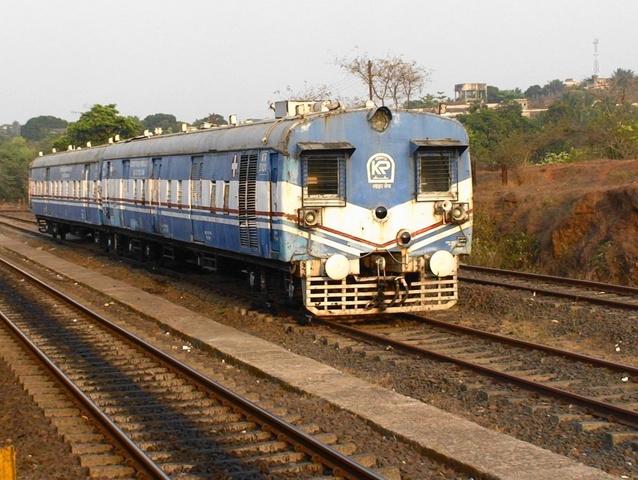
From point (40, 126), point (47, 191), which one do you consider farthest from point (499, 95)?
point (47, 191)

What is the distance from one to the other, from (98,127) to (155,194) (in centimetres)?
4317

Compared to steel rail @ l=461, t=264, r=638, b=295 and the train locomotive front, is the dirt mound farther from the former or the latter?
the train locomotive front

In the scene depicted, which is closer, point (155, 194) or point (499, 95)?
point (155, 194)

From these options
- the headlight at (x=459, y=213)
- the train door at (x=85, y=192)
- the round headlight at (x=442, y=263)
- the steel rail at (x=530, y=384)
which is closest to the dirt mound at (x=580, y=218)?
the headlight at (x=459, y=213)

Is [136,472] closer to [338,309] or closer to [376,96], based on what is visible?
[338,309]

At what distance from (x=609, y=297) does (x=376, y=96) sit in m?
29.9

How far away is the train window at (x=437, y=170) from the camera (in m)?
13.9

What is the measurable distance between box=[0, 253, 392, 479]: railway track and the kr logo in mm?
4030

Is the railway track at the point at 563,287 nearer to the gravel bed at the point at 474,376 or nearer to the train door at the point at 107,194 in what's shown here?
the gravel bed at the point at 474,376

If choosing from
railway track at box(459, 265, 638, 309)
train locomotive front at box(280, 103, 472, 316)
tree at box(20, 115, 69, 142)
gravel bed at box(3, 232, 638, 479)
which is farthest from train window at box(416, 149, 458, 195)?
tree at box(20, 115, 69, 142)

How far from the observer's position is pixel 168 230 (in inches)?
776

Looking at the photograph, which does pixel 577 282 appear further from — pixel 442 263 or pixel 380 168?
pixel 380 168

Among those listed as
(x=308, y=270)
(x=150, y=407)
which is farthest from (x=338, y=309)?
(x=150, y=407)

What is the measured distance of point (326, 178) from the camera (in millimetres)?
13430
